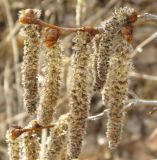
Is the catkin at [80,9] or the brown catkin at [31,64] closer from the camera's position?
the brown catkin at [31,64]

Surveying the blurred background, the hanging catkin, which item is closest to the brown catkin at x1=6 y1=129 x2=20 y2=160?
the hanging catkin

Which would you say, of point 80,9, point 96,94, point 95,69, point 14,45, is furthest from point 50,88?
point 14,45

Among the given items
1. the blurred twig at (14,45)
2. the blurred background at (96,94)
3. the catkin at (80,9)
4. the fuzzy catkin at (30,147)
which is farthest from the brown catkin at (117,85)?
the blurred twig at (14,45)

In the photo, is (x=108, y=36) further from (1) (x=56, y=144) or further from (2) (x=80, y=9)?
(2) (x=80, y=9)

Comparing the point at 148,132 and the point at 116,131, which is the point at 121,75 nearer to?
the point at 116,131

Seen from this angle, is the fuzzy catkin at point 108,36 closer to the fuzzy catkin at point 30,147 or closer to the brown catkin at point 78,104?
the brown catkin at point 78,104

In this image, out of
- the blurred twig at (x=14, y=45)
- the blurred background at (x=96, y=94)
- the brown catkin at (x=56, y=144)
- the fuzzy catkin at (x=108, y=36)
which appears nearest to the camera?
the fuzzy catkin at (x=108, y=36)
